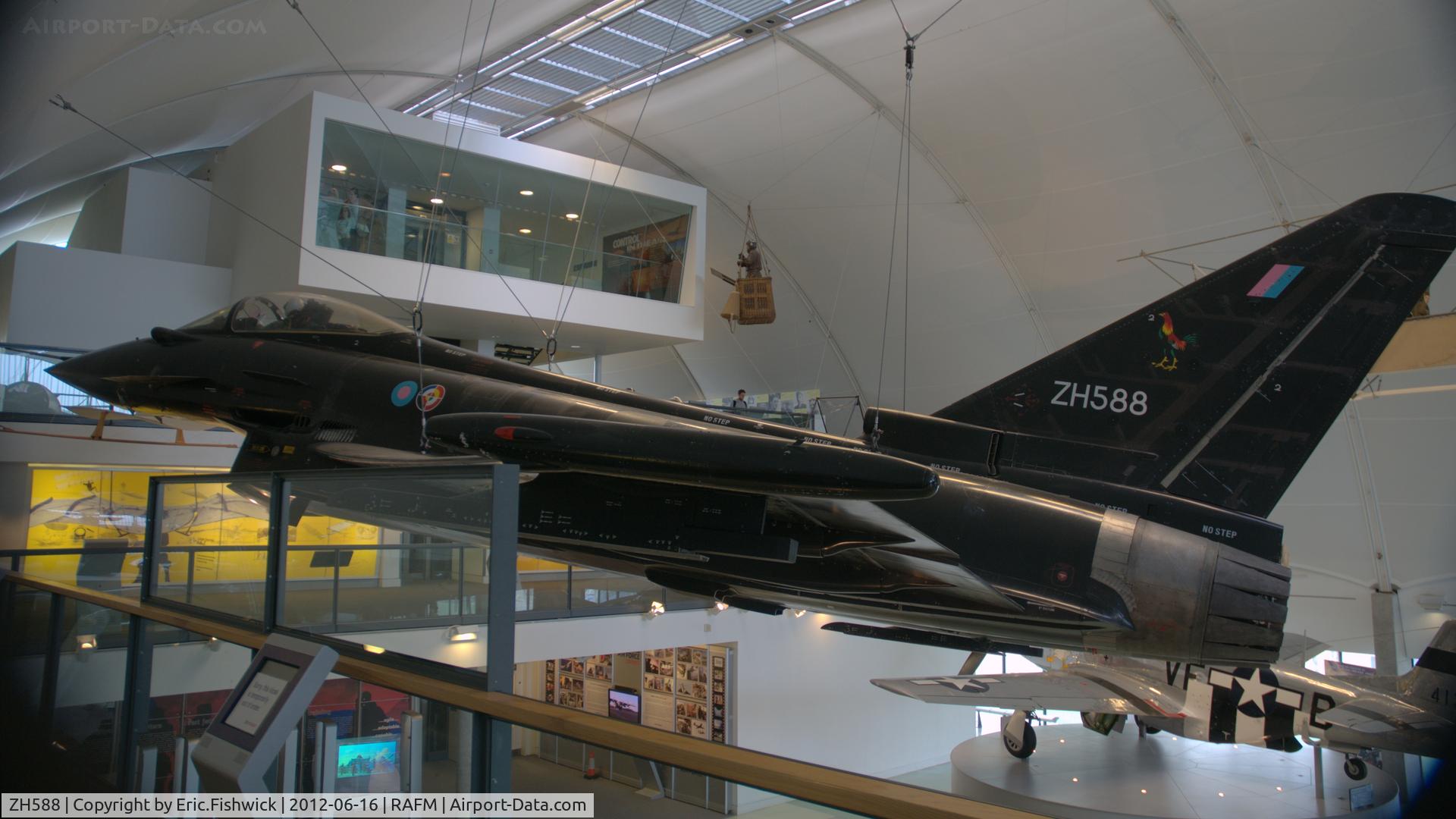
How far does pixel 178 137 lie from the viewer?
1495 centimetres

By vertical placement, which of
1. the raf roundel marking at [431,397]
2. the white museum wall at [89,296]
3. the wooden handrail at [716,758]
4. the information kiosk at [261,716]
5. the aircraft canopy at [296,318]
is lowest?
the information kiosk at [261,716]

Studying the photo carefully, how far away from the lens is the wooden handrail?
1357 mm

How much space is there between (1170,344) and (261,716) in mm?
5424

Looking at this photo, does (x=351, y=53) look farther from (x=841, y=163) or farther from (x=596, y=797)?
(x=596, y=797)

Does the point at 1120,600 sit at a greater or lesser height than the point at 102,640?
greater

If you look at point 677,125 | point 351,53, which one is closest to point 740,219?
point 677,125

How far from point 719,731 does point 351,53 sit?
12598 mm

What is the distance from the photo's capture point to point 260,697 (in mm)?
2201

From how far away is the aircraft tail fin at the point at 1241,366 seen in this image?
17.5ft

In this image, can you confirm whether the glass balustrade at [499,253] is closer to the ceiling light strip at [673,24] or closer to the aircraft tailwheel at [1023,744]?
the ceiling light strip at [673,24]

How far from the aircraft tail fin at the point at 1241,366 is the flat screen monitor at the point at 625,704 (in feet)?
40.7

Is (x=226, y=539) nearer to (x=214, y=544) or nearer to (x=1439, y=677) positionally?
(x=214, y=544)

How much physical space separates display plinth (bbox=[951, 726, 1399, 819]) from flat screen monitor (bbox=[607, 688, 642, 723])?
5.76m

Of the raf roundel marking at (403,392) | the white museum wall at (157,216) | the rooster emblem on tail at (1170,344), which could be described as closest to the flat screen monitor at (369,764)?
the raf roundel marking at (403,392)
